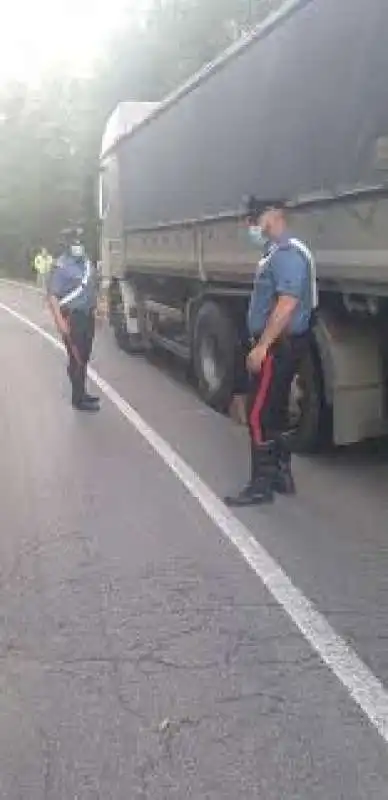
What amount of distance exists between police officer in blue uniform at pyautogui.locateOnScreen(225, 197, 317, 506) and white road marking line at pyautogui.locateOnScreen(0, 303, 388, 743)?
0.34 meters

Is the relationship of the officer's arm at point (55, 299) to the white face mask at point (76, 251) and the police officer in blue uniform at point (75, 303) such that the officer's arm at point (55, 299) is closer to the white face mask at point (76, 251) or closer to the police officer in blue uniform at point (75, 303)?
the police officer in blue uniform at point (75, 303)

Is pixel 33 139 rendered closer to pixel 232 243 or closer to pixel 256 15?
pixel 256 15

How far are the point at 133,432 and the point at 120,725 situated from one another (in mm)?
5396

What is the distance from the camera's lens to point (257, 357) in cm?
626

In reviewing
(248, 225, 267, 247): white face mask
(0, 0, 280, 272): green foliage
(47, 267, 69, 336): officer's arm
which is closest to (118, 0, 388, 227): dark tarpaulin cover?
(248, 225, 267, 247): white face mask

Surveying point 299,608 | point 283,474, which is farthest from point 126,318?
point 299,608

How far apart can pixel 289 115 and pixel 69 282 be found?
2.99 m

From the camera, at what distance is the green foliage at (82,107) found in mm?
34719

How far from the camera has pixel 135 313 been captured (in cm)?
1480

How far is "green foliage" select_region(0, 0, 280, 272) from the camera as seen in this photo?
3472cm

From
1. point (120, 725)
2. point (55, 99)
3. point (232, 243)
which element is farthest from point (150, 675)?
point (55, 99)

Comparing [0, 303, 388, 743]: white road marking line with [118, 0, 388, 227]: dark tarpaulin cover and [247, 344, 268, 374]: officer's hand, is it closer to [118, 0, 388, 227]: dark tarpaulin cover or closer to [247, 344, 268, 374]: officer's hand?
[247, 344, 268, 374]: officer's hand

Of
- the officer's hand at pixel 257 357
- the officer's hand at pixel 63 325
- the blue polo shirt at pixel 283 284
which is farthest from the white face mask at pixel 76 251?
the officer's hand at pixel 257 357

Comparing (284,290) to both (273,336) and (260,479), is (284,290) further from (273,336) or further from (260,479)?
(260,479)
